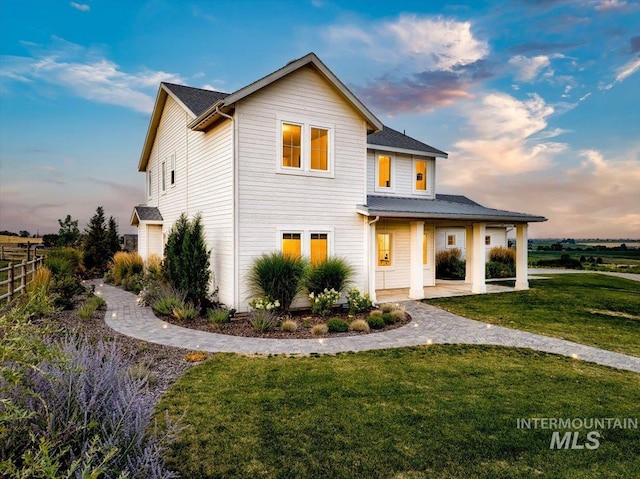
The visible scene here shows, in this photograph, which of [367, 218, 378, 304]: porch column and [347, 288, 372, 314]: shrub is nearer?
[347, 288, 372, 314]: shrub

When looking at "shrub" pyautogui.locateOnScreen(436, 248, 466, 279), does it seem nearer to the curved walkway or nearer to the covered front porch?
the covered front porch

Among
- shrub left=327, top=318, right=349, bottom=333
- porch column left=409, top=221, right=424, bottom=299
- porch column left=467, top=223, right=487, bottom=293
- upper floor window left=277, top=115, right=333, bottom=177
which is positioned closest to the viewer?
shrub left=327, top=318, right=349, bottom=333

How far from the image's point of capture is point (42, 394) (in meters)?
2.77

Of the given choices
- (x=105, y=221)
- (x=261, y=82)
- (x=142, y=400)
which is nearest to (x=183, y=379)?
(x=142, y=400)

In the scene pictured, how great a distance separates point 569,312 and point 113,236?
79.4 ft

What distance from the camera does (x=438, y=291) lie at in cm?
1477

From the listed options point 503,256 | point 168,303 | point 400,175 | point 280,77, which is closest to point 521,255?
point 400,175

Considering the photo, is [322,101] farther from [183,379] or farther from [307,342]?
[183,379]

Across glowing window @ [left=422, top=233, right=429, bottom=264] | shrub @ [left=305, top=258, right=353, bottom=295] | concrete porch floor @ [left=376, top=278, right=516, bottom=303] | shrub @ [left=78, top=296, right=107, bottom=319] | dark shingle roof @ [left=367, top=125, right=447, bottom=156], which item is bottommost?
concrete porch floor @ [left=376, top=278, right=516, bottom=303]

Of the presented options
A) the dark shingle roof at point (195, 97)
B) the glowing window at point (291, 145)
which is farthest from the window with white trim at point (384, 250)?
the dark shingle roof at point (195, 97)

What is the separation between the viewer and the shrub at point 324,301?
10.4 metres

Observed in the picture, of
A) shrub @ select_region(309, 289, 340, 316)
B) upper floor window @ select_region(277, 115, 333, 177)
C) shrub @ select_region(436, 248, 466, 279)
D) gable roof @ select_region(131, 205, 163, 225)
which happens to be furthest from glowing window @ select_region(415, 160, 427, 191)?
gable roof @ select_region(131, 205, 163, 225)

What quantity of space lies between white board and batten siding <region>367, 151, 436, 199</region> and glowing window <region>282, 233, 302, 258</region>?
5.17m

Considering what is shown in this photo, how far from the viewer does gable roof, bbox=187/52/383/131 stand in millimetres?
9695
